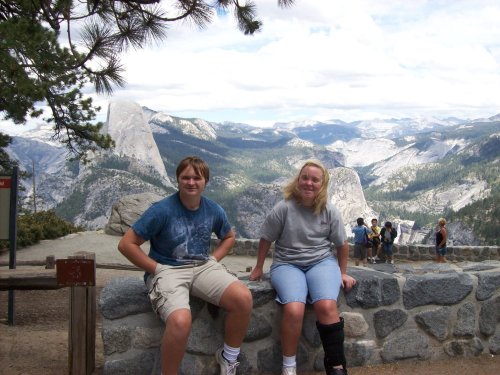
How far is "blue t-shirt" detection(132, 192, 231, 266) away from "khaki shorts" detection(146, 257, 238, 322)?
0.08 m

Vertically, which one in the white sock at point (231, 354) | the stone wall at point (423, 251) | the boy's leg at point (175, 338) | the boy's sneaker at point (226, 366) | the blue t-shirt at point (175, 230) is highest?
the blue t-shirt at point (175, 230)

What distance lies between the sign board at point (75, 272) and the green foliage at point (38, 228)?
9711 millimetres

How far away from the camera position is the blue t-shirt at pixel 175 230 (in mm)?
3252

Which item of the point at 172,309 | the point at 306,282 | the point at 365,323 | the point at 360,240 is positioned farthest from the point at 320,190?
the point at 360,240

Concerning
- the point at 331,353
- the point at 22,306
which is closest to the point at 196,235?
the point at 331,353

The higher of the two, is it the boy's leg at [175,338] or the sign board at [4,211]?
the sign board at [4,211]

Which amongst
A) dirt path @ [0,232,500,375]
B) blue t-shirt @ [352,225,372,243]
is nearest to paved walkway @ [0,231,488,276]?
blue t-shirt @ [352,225,372,243]

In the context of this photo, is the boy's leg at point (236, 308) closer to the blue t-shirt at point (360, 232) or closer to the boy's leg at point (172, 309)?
the boy's leg at point (172, 309)

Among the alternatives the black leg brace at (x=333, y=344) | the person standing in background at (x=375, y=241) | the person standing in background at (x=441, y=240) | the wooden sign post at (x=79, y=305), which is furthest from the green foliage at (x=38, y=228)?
the black leg brace at (x=333, y=344)

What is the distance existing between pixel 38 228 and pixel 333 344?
482 inches

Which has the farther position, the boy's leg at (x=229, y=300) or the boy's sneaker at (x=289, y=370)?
the boy's sneaker at (x=289, y=370)

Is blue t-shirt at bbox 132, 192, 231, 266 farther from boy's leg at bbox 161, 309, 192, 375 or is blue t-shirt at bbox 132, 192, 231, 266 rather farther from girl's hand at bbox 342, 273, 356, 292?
girl's hand at bbox 342, 273, 356, 292

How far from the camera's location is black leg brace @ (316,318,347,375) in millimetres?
3285

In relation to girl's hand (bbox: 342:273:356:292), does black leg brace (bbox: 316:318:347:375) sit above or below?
below
